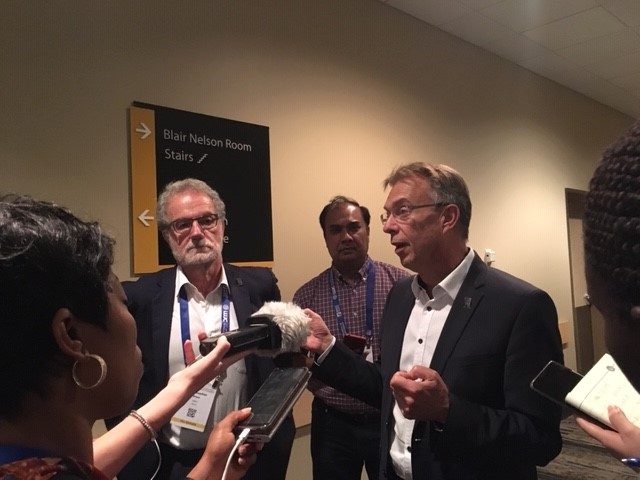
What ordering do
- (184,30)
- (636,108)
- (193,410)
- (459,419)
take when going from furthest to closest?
(636,108)
(184,30)
(193,410)
(459,419)

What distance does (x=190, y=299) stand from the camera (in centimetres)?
179

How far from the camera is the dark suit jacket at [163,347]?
1.63m

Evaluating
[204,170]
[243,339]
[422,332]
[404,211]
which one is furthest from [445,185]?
[204,170]

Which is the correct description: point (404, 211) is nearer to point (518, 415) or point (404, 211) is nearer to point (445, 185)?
point (445, 185)

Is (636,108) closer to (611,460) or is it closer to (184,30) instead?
(611,460)

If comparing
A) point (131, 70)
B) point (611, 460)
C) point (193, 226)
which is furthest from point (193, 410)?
point (611, 460)

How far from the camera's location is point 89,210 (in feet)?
6.76

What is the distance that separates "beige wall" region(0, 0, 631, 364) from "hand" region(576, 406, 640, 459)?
5.99ft

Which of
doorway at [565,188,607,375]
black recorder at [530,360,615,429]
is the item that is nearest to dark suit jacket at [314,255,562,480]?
black recorder at [530,360,615,429]

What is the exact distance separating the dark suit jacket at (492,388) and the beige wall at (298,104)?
4.71 ft

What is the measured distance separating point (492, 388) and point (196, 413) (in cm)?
91

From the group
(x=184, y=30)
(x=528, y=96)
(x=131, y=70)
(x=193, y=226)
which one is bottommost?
(x=193, y=226)

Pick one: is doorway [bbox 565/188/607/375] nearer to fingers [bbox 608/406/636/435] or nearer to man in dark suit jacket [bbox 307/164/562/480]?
man in dark suit jacket [bbox 307/164/562/480]

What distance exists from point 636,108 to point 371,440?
6068mm
